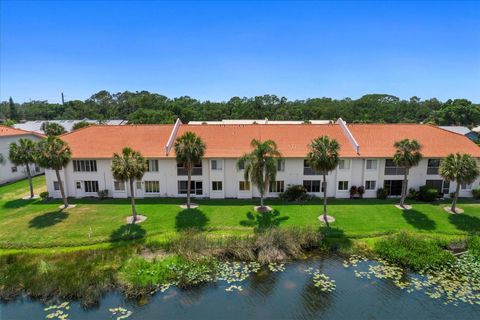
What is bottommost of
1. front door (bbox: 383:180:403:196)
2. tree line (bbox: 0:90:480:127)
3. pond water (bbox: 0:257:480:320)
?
pond water (bbox: 0:257:480:320)

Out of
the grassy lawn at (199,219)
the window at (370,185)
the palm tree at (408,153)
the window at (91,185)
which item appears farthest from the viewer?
the window at (91,185)

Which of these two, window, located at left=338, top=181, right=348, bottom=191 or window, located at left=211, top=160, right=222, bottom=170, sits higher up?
window, located at left=211, top=160, right=222, bottom=170

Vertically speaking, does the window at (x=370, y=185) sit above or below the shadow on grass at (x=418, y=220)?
above

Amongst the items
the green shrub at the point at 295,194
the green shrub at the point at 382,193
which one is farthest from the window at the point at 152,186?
the green shrub at the point at 382,193

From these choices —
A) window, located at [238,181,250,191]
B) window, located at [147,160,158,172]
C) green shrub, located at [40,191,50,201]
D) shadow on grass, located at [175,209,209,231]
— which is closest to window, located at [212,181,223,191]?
window, located at [238,181,250,191]

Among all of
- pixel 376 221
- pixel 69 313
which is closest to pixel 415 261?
pixel 376 221

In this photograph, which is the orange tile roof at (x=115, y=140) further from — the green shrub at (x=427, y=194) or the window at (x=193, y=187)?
the green shrub at (x=427, y=194)

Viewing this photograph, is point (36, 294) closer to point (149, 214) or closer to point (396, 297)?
point (149, 214)

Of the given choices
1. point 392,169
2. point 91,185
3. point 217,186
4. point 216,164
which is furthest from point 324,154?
point 91,185

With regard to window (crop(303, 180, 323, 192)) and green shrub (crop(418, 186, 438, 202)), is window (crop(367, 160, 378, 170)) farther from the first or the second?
window (crop(303, 180, 323, 192))
